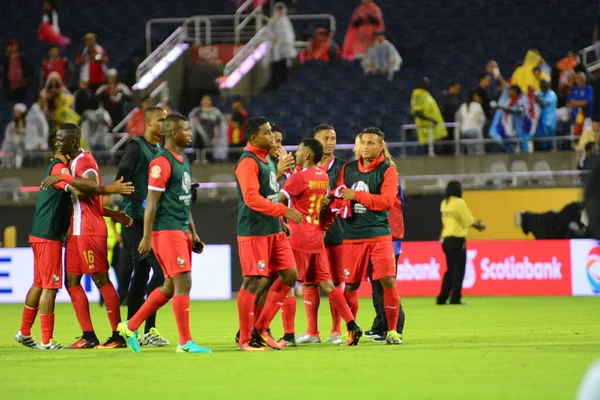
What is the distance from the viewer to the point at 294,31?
2961cm

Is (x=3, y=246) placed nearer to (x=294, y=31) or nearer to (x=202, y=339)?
(x=294, y=31)

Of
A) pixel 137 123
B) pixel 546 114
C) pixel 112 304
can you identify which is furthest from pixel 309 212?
pixel 137 123

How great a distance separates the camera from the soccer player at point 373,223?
37.2 feet

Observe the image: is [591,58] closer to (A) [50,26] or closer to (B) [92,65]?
(B) [92,65]

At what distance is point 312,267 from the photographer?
38.0 feet

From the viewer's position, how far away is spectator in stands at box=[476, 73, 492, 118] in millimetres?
24391

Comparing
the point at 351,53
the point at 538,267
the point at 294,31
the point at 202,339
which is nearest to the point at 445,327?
the point at 202,339

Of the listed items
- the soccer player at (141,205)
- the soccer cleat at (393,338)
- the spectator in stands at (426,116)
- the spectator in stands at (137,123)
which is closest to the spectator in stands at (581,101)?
the spectator in stands at (426,116)

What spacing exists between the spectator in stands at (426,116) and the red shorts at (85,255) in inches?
528

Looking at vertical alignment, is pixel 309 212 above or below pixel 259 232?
above

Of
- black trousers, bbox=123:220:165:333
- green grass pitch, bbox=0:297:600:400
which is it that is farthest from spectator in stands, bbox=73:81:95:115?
black trousers, bbox=123:220:165:333

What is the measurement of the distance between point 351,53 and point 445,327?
15176 mm

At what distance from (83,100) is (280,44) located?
204 inches

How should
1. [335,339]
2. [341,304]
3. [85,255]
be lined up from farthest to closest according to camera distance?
[335,339] → [85,255] → [341,304]
